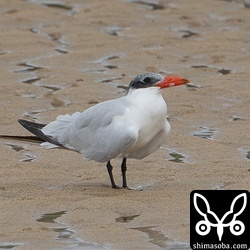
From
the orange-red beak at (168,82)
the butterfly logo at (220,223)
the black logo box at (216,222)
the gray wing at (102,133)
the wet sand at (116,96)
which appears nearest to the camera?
the black logo box at (216,222)

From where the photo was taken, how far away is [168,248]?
7.37m

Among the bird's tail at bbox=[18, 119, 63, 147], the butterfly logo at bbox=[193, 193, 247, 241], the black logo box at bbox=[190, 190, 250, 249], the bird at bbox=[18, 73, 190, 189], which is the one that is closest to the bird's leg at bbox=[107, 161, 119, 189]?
the bird at bbox=[18, 73, 190, 189]

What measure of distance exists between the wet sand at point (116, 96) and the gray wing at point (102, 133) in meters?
0.27

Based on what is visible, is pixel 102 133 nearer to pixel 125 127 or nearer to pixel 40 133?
pixel 125 127

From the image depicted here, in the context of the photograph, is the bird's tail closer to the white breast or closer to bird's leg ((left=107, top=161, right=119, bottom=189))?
bird's leg ((left=107, top=161, right=119, bottom=189))

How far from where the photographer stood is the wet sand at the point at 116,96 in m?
8.01

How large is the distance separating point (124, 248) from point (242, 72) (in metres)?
5.89

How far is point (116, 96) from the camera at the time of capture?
12258 millimetres

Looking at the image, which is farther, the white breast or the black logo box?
the white breast

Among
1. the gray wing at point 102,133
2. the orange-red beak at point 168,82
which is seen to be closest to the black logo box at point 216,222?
the gray wing at point 102,133

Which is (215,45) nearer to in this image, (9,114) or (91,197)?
(9,114)

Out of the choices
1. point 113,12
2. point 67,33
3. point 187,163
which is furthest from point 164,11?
point 187,163

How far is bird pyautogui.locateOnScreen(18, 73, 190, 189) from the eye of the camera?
8.91 metres

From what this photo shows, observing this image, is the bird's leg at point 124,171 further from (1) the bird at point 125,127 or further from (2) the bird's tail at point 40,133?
(2) the bird's tail at point 40,133
